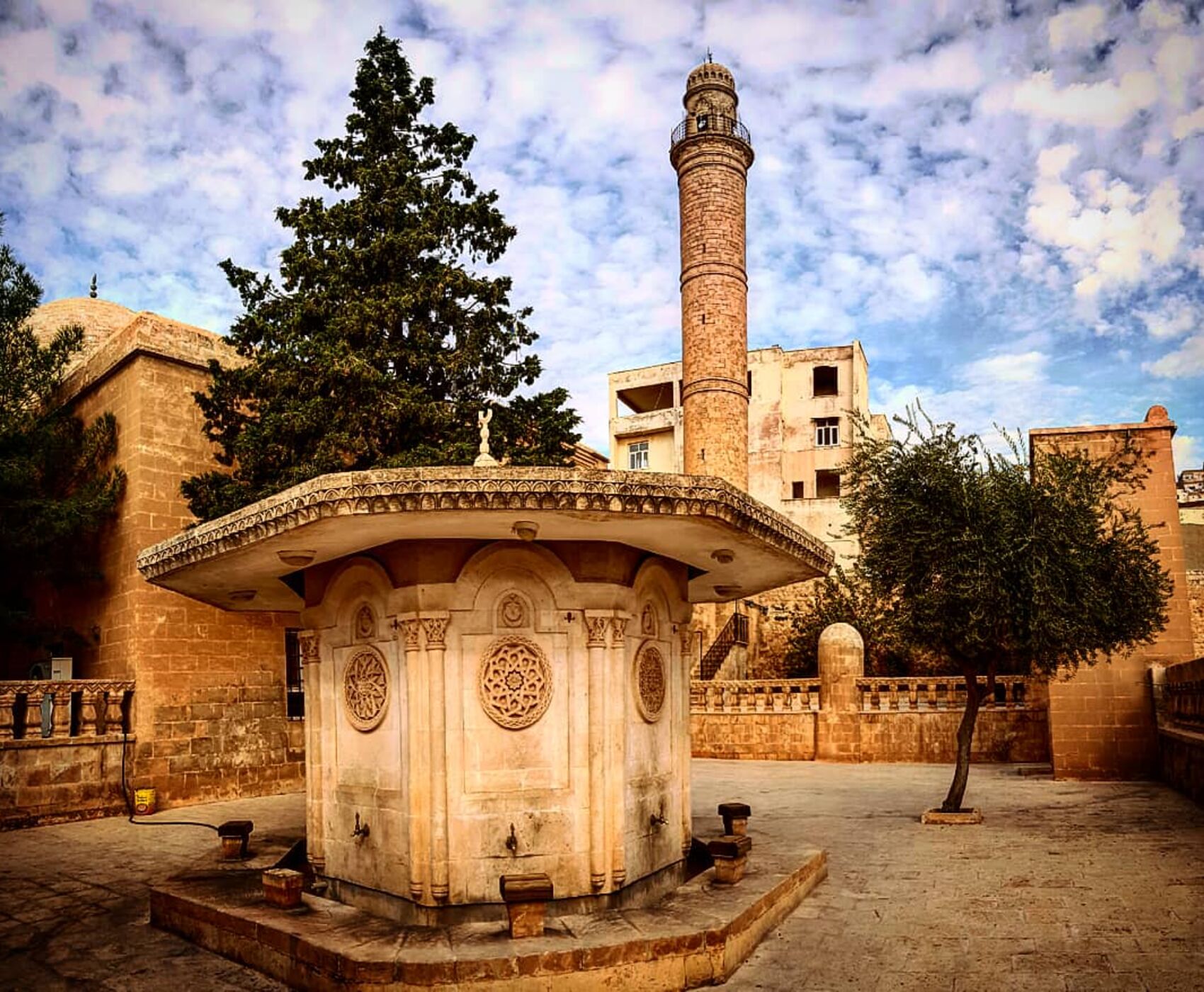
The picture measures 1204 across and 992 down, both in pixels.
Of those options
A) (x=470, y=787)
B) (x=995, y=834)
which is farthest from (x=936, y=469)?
(x=470, y=787)

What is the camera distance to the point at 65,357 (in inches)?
712

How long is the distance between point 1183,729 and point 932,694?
6.43 m

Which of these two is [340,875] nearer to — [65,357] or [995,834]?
[995,834]

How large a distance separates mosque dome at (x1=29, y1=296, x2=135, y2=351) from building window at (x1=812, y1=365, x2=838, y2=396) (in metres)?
30.3

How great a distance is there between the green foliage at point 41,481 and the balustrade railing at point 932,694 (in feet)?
48.4

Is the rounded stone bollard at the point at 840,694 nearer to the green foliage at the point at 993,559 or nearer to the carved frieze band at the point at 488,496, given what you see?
the green foliage at the point at 993,559

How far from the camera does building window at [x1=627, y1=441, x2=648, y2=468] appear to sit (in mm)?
47906

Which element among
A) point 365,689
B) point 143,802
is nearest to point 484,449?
point 365,689

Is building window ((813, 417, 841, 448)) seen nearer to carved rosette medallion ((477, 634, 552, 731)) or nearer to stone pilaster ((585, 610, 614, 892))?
stone pilaster ((585, 610, 614, 892))

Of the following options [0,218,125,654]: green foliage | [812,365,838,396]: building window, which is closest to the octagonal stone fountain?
[0,218,125,654]: green foliage

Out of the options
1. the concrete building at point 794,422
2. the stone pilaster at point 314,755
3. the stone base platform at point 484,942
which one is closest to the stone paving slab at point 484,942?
the stone base platform at point 484,942

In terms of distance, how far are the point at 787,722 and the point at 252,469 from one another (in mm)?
12101

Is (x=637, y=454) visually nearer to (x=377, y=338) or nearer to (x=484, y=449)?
(x=377, y=338)

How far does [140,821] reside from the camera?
46.0ft
